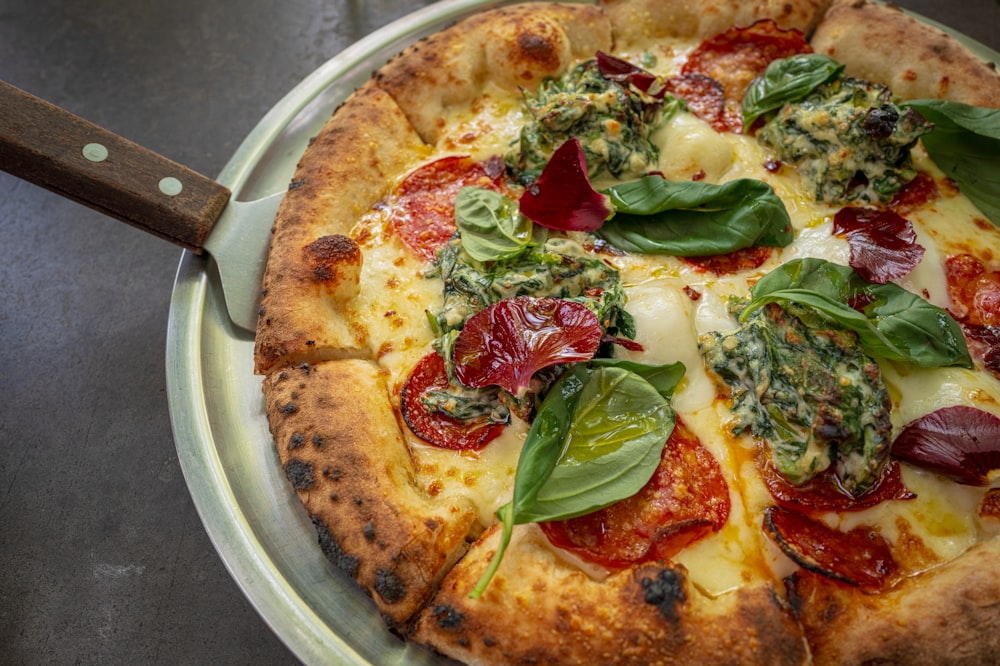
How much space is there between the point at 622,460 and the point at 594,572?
31 centimetres

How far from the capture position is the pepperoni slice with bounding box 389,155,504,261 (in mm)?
2732

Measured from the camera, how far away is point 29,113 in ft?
8.46

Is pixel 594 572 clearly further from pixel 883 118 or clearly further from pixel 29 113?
pixel 29 113

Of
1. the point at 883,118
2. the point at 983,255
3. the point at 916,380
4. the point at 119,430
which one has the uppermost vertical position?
the point at 883,118

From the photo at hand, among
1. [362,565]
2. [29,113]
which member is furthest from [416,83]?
[362,565]

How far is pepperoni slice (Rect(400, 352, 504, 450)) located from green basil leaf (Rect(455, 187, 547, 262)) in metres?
0.38

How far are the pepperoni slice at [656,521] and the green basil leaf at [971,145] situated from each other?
1.51 m

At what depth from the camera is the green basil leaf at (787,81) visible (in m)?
2.91

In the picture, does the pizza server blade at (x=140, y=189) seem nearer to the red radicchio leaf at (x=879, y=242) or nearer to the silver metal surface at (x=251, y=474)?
the silver metal surface at (x=251, y=474)

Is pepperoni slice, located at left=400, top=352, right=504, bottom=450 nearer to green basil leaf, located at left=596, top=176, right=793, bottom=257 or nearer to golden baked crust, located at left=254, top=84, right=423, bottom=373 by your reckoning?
golden baked crust, located at left=254, top=84, right=423, bottom=373

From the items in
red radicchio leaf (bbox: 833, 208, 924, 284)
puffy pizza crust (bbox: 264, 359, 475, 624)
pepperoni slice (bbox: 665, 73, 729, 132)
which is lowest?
puffy pizza crust (bbox: 264, 359, 475, 624)

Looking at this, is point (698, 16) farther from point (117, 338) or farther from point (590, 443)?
point (117, 338)

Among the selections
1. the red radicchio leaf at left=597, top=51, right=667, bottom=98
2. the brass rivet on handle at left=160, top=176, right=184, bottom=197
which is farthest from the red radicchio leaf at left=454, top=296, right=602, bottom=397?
the brass rivet on handle at left=160, top=176, right=184, bottom=197

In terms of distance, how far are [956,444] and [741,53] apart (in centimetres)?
186
